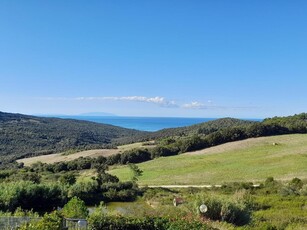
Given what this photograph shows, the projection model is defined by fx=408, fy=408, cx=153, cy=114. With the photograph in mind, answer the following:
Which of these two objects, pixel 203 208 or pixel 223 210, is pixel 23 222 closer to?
pixel 203 208

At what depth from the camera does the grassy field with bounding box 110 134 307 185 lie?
45.1 metres

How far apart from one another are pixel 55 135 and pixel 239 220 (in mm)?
91003

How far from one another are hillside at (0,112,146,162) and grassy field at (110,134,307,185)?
28465 mm

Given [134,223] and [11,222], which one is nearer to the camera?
[11,222]

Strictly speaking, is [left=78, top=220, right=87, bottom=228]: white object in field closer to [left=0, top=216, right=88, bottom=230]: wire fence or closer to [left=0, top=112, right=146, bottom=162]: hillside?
[left=0, top=216, right=88, bottom=230]: wire fence

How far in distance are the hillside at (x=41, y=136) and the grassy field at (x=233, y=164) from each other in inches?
1121

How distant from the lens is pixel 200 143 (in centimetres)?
6400

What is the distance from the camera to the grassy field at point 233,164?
45.1 meters

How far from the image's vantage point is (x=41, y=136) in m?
97.9

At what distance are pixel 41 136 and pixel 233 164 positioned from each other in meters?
59.9

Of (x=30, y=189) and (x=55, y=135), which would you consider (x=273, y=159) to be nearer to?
(x=30, y=189)

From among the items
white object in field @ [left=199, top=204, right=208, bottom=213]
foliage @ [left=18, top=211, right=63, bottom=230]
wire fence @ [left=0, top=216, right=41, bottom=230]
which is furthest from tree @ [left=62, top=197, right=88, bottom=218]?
white object in field @ [left=199, top=204, right=208, bottom=213]

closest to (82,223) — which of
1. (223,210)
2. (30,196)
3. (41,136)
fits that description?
(223,210)

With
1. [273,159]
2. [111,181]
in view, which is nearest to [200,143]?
[273,159]
